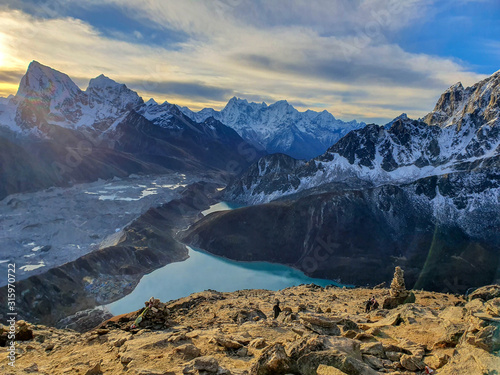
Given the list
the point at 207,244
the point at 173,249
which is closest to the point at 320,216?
the point at 207,244

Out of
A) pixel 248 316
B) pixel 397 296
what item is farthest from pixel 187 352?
pixel 397 296

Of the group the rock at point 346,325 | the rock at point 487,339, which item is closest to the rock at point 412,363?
the rock at point 487,339

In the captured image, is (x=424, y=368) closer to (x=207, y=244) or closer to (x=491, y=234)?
(x=207, y=244)

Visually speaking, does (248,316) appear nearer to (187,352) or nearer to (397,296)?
(187,352)

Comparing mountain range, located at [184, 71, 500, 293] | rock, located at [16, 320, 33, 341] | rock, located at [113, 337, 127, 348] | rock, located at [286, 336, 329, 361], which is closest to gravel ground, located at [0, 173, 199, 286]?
mountain range, located at [184, 71, 500, 293]

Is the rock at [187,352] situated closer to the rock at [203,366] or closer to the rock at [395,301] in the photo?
the rock at [203,366]

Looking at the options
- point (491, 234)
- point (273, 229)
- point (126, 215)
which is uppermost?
point (491, 234)
